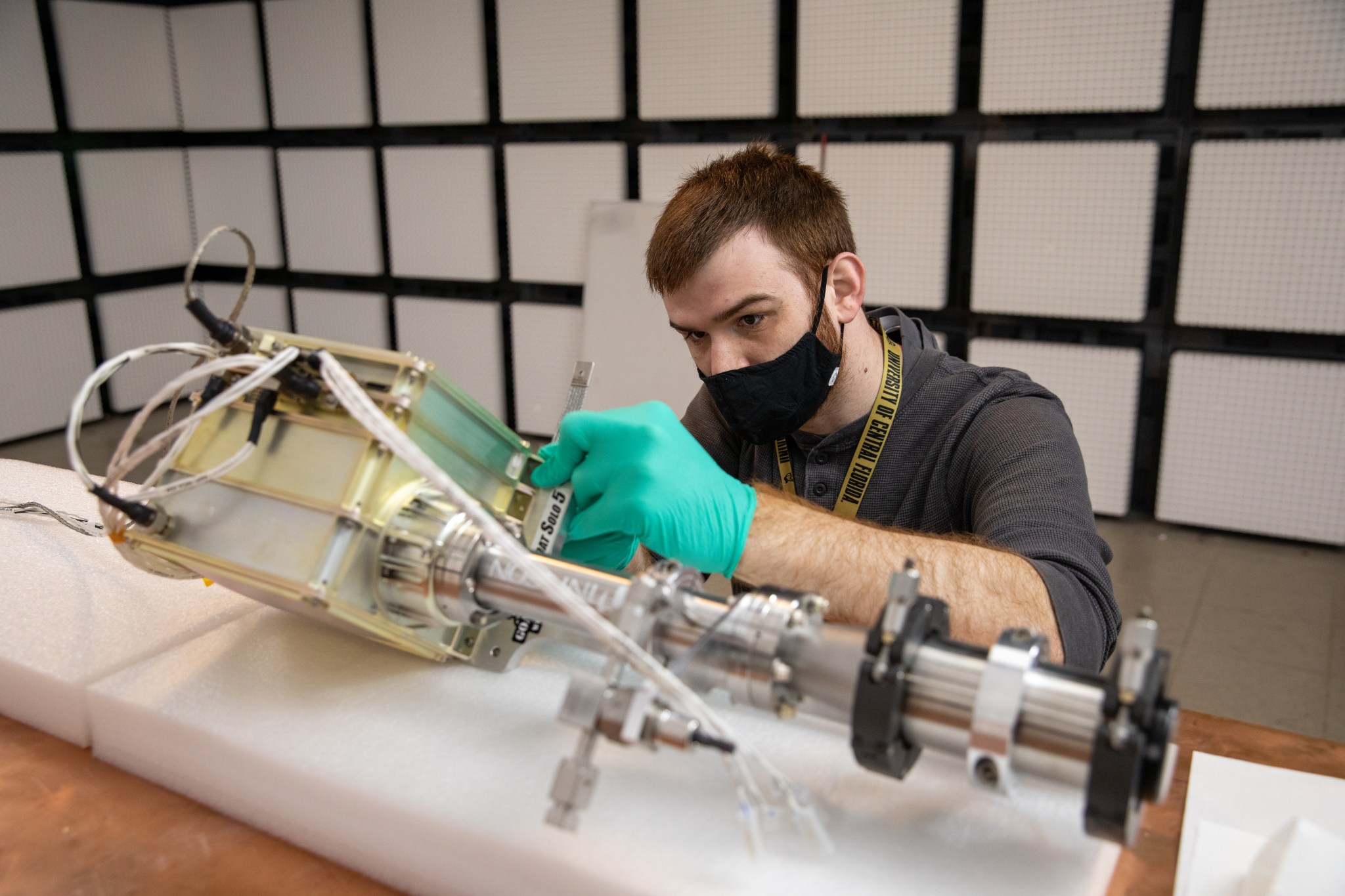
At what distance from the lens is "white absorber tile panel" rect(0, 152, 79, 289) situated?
4.21 m

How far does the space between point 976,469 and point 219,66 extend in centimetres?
473

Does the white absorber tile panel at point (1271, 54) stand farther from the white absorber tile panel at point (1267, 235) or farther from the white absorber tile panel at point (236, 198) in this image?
the white absorber tile panel at point (236, 198)

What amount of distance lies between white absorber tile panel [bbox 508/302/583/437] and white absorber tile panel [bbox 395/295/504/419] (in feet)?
0.32

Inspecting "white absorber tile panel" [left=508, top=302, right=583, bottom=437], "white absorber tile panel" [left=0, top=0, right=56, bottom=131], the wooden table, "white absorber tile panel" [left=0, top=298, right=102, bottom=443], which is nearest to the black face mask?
the wooden table

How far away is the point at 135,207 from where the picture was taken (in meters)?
4.77

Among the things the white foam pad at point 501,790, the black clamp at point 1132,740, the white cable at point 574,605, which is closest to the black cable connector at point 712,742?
the white cable at point 574,605

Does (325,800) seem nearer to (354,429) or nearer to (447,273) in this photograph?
(354,429)

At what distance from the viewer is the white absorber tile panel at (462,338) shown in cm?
433

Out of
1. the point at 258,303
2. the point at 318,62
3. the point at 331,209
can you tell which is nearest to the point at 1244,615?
the point at 331,209

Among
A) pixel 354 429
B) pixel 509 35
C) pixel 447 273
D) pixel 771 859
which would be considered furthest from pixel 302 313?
pixel 771 859

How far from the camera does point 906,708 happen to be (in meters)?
0.74

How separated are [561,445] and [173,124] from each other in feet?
16.0

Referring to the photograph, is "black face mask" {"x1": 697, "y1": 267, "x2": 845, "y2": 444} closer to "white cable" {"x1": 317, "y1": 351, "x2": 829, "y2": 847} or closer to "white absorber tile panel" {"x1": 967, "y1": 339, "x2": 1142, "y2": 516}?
"white cable" {"x1": 317, "y1": 351, "x2": 829, "y2": 847}

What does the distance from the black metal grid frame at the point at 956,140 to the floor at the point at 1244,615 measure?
0.32 meters
